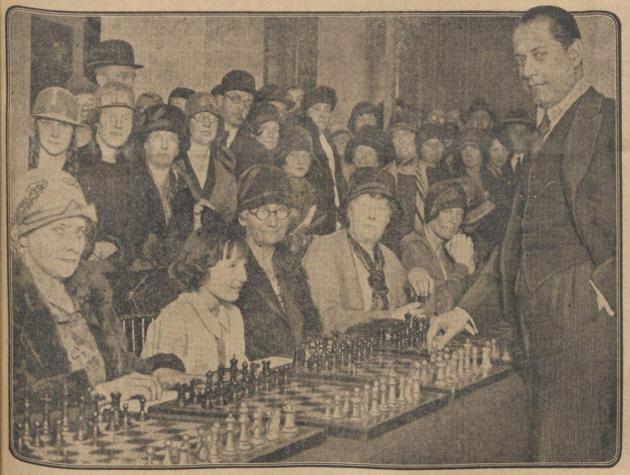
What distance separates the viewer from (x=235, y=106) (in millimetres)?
4012

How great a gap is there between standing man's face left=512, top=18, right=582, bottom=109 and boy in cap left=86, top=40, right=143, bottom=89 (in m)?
1.62

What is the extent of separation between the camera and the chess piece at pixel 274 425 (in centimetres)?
394

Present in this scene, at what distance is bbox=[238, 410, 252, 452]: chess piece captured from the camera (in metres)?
3.94

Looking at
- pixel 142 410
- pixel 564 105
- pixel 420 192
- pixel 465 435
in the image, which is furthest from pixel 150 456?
pixel 564 105

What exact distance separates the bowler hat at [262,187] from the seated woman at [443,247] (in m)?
0.56

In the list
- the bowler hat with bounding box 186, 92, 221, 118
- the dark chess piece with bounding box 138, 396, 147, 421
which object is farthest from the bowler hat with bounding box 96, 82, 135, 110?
the dark chess piece with bounding box 138, 396, 147, 421

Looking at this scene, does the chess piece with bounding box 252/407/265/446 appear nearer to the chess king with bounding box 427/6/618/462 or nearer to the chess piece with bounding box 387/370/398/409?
the chess piece with bounding box 387/370/398/409

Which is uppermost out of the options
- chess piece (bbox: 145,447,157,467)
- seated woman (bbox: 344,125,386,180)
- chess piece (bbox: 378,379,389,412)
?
seated woman (bbox: 344,125,386,180)

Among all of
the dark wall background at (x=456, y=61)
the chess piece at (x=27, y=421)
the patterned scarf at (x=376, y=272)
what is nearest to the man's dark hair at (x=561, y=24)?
the dark wall background at (x=456, y=61)

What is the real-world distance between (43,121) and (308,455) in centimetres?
178

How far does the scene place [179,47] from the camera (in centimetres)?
400

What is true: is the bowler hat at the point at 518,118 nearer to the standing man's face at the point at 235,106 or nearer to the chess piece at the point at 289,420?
the standing man's face at the point at 235,106

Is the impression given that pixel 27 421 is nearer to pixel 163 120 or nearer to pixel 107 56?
pixel 163 120

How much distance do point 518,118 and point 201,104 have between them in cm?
135
